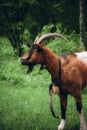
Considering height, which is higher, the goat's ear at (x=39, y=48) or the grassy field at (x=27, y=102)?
the goat's ear at (x=39, y=48)

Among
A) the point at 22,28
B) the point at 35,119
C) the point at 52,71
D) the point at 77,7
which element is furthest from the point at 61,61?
the point at 22,28

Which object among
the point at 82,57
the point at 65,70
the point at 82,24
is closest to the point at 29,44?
the point at 82,24

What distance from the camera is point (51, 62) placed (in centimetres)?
→ 932

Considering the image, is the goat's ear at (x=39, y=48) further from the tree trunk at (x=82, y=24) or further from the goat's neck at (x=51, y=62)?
the tree trunk at (x=82, y=24)

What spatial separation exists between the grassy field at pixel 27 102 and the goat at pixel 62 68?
706 millimetres

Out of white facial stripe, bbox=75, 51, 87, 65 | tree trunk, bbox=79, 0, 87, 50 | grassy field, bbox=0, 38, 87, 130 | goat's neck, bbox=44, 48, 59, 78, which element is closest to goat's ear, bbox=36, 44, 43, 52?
goat's neck, bbox=44, 48, 59, 78

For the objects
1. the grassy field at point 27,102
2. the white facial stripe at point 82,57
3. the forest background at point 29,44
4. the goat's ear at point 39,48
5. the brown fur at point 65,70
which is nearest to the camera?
the goat's ear at point 39,48

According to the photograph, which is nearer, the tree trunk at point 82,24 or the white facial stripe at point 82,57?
the white facial stripe at point 82,57

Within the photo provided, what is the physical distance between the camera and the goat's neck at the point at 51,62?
9.24m

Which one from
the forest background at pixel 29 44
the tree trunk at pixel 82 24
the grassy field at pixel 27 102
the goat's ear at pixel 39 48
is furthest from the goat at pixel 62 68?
the tree trunk at pixel 82 24

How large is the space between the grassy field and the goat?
71 cm

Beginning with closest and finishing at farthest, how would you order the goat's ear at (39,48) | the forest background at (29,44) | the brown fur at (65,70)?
1. the goat's ear at (39,48)
2. the brown fur at (65,70)
3. the forest background at (29,44)

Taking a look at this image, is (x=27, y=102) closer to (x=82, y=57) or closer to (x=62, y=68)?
(x=82, y=57)

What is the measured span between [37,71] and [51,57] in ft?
28.4
